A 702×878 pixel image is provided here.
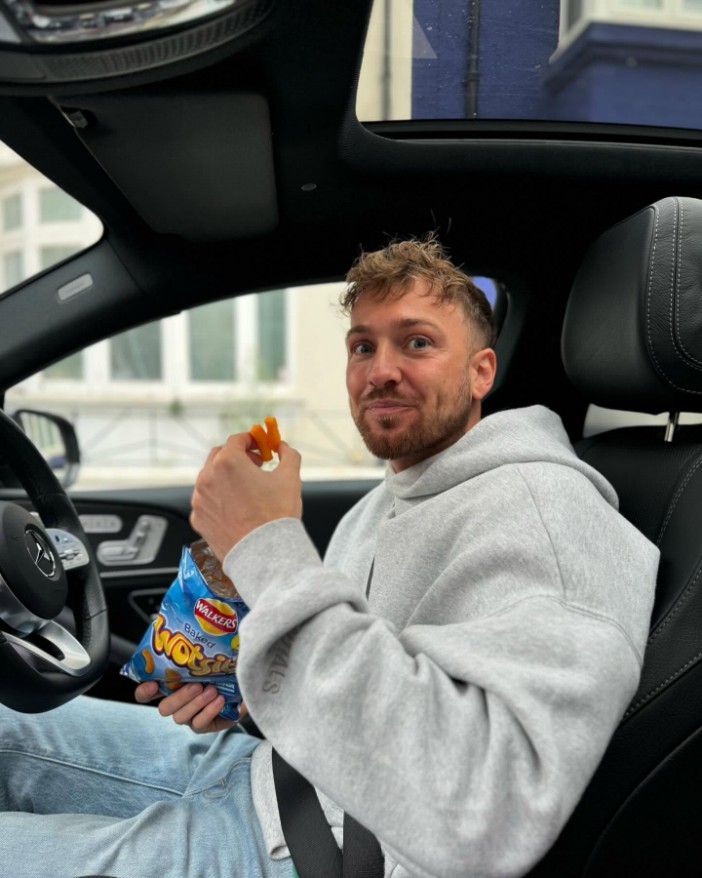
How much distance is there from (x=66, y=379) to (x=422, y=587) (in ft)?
30.3

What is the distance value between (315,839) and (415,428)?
57 centimetres

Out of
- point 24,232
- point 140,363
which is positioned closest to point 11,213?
point 24,232

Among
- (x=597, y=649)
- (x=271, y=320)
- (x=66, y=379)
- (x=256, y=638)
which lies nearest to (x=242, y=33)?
(x=256, y=638)

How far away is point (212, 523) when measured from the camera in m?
0.98

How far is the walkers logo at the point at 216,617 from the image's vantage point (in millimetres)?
1127

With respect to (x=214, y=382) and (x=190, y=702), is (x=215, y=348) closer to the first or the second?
A: (x=214, y=382)

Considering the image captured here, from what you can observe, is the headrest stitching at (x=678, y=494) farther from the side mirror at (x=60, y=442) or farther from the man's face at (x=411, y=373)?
the side mirror at (x=60, y=442)

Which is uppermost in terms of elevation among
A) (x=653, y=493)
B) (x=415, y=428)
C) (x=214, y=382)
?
(x=415, y=428)

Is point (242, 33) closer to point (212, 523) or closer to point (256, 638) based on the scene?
point (212, 523)

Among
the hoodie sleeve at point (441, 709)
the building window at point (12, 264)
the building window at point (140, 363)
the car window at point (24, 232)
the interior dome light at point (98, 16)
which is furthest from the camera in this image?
the building window at point (140, 363)

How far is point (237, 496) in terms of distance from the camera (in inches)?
38.2

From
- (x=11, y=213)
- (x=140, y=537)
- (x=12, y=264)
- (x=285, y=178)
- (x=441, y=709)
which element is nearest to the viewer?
(x=441, y=709)

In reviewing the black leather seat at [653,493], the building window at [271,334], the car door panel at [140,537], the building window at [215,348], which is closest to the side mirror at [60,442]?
the car door panel at [140,537]

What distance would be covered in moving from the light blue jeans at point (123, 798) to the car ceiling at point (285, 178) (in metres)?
0.79
